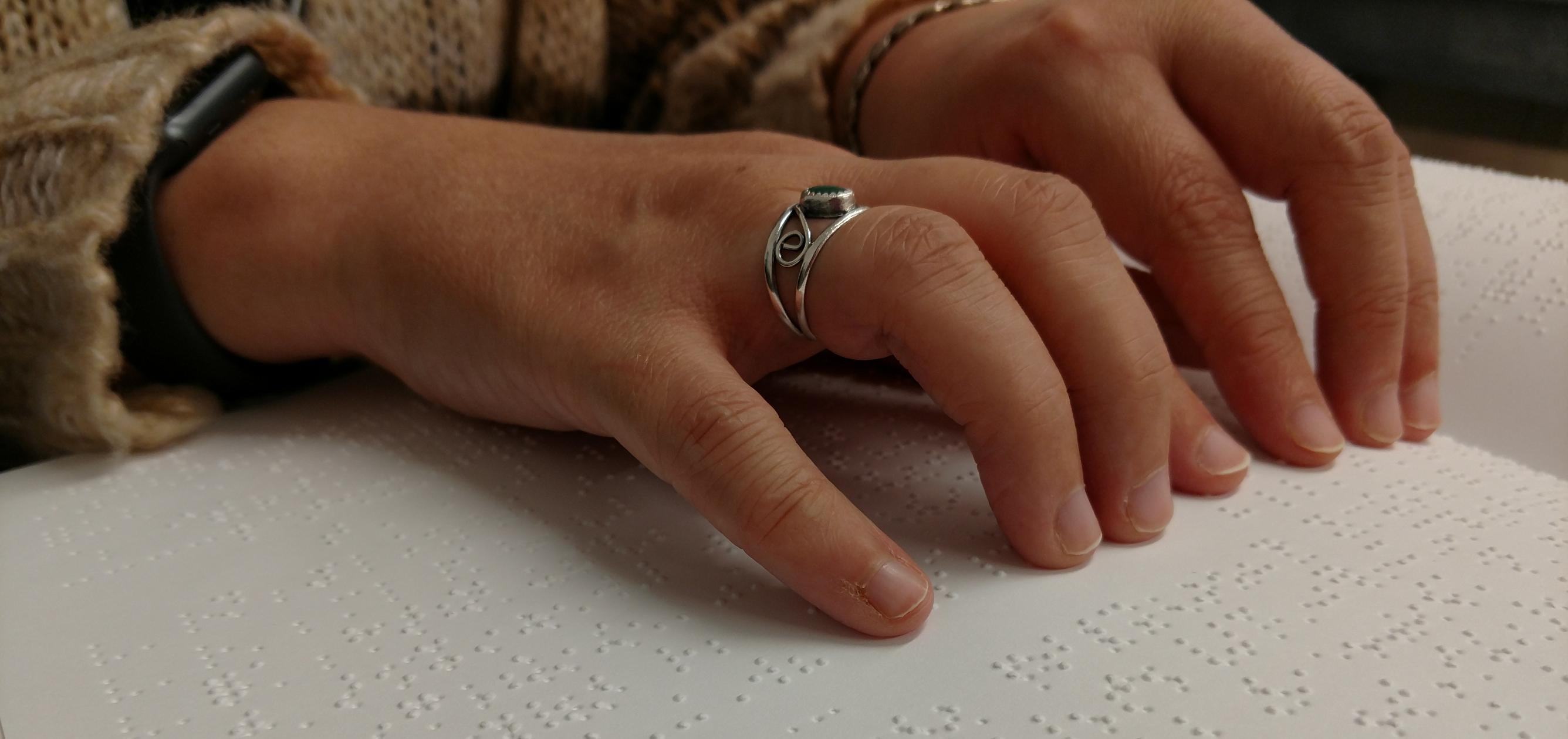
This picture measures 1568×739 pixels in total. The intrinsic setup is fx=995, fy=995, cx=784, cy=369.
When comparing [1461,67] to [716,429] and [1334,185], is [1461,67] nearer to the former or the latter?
[1334,185]

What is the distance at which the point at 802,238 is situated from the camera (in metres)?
0.45

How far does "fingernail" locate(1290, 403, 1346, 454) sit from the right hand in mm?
54

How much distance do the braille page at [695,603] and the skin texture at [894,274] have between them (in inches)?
1.1

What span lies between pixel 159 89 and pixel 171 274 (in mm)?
101

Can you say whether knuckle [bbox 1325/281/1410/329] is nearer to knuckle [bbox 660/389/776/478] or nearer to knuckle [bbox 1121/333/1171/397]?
knuckle [bbox 1121/333/1171/397]

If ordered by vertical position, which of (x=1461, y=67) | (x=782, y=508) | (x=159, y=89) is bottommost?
(x=1461, y=67)

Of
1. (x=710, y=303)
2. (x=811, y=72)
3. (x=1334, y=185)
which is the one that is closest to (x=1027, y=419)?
(x=710, y=303)

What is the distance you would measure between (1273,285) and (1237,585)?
20 centimetres

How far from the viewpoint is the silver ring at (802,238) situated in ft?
1.47

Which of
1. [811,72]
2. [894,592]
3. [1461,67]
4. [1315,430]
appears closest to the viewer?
[894,592]

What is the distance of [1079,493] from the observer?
42cm

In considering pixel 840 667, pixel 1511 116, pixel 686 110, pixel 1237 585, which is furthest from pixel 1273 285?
pixel 1511 116

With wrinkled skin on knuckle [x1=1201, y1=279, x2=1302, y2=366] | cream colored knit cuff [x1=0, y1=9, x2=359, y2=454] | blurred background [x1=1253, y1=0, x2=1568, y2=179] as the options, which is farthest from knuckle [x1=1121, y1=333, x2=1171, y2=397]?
blurred background [x1=1253, y1=0, x2=1568, y2=179]

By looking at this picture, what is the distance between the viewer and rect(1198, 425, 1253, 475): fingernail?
469mm
